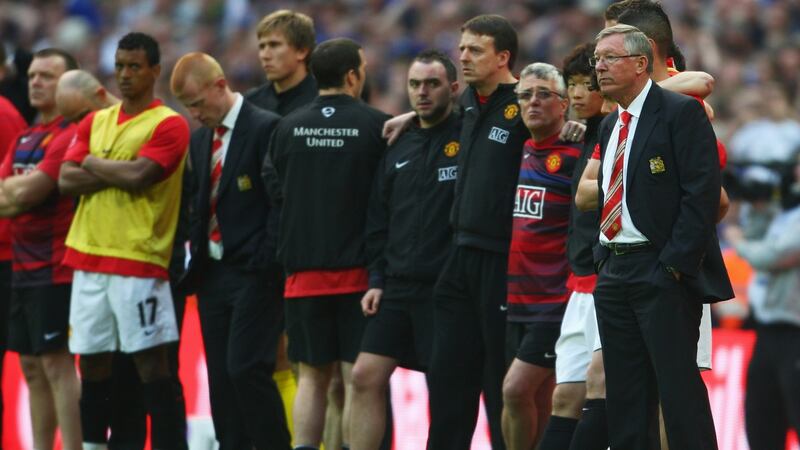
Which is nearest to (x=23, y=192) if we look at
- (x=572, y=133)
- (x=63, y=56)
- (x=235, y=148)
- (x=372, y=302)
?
(x=63, y=56)

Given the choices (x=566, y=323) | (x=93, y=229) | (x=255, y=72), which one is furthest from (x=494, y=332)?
(x=255, y=72)

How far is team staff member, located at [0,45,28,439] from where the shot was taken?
34.8 ft

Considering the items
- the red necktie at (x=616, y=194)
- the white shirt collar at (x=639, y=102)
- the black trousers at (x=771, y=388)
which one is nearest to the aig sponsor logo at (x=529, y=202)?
the red necktie at (x=616, y=194)

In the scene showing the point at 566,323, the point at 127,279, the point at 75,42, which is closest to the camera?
the point at 566,323

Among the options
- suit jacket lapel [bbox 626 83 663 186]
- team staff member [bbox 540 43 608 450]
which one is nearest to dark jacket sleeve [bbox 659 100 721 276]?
suit jacket lapel [bbox 626 83 663 186]

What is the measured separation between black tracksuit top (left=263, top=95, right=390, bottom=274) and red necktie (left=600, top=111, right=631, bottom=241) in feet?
7.53

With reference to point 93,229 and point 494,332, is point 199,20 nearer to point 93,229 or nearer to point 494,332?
point 93,229

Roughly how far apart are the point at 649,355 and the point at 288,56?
394 cm

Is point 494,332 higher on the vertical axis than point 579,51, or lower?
lower

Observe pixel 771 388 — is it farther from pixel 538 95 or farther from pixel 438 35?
pixel 438 35

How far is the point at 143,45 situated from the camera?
952cm

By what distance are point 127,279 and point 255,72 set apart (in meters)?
10.3

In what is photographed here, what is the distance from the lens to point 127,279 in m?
9.35

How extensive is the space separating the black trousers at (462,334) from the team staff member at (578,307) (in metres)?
0.56
